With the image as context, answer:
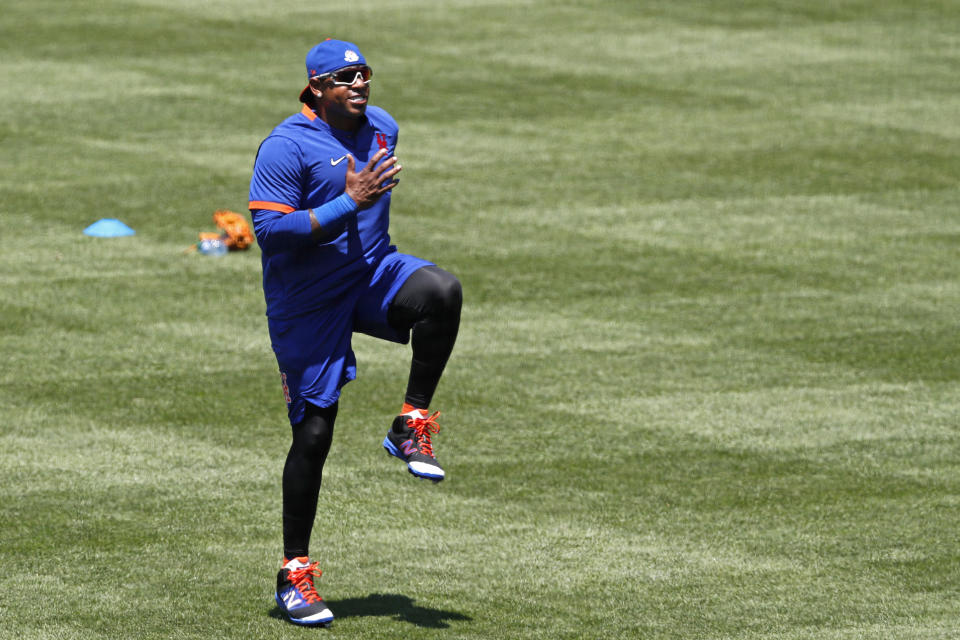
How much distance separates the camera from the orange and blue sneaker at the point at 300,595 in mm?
8656

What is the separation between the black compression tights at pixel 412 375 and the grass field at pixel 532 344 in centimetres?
53

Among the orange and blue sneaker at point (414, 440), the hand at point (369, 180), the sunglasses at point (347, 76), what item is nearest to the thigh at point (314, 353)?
the orange and blue sneaker at point (414, 440)

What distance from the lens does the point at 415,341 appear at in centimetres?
883

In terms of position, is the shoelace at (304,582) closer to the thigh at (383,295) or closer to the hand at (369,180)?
the thigh at (383,295)

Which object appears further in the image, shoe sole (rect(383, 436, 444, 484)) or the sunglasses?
shoe sole (rect(383, 436, 444, 484))

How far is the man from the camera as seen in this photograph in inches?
328

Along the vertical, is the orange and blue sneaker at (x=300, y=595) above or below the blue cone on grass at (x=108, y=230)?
above

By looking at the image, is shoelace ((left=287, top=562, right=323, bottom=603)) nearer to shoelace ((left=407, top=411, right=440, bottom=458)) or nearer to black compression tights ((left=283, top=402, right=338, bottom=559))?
black compression tights ((left=283, top=402, right=338, bottom=559))

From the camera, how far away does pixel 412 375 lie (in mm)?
8914

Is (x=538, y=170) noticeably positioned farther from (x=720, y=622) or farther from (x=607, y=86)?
(x=720, y=622)

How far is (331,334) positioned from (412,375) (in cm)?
51

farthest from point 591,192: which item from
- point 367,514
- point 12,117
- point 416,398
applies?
point 416,398

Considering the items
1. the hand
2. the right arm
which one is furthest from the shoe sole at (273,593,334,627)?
the hand

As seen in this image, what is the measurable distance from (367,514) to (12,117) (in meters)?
14.5
